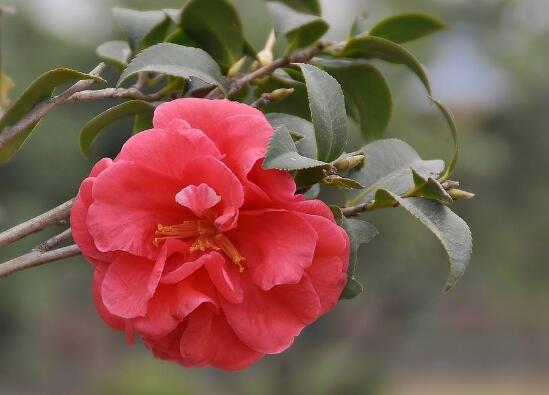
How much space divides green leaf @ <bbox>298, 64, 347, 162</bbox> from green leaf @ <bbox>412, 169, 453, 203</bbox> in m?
0.07

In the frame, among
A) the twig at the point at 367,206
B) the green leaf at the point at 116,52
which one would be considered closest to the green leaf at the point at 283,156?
the twig at the point at 367,206

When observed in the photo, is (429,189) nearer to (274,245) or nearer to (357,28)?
(274,245)

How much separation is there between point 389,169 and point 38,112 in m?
0.33

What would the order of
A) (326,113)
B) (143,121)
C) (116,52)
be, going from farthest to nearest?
1. (116,52)
2. (143,121)
3. (326,113)

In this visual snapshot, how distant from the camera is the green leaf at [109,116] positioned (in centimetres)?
92

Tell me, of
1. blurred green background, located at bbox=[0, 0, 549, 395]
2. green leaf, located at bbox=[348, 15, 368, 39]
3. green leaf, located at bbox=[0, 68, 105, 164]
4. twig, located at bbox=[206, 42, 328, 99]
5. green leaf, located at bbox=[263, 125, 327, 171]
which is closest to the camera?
green leaf, located at bbox=[263, 125, 327, 171]

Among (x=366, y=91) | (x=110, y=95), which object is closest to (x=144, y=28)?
(x=110, y=95)

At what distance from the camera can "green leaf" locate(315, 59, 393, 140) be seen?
1045mm

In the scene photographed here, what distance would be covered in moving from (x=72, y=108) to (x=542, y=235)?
21.7 ft

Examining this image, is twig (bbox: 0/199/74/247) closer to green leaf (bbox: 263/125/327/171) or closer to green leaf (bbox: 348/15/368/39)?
green leaf (bbox: 263/125/327/171)

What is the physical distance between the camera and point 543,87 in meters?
13.4

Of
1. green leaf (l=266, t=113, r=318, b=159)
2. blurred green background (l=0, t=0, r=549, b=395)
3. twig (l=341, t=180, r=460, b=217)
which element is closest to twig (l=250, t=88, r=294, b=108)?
green leaf (l=266, t=113, r=318, b=159)

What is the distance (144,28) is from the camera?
1.05m

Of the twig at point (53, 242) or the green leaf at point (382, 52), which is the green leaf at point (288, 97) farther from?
the twig at point (53, 242)
